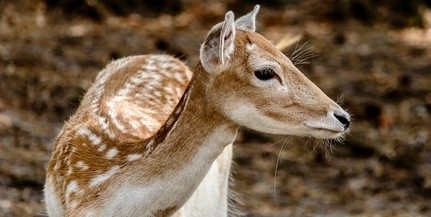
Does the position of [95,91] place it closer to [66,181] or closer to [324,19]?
[66,181]

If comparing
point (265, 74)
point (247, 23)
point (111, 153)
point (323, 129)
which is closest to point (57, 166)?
point (111, 153)

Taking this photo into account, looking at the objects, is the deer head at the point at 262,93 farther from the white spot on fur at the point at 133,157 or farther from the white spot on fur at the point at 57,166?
the white spot on fur at the point at 57,166

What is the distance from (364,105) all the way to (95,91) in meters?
4.74

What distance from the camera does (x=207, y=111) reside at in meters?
Result: 5.62

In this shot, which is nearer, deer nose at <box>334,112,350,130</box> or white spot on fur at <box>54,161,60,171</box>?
deer nose at <box>334,112,350,130</box>

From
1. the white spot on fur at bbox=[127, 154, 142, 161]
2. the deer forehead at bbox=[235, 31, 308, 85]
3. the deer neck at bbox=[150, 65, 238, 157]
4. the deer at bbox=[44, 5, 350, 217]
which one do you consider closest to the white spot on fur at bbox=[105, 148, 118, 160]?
the deer at bbox=[44, 5, 350, 217]

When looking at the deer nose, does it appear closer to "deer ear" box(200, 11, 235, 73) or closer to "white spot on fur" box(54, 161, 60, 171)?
"deer ear" box(200, 11, 235, 73)

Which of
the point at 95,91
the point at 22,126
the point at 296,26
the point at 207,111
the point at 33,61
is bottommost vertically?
the point at 207,111

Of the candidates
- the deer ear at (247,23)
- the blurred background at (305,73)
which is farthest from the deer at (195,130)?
the blurred background at (305,73)

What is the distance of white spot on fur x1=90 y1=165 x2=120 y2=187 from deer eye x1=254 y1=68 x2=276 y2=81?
0.80 meters

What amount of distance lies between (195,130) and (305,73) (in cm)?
649

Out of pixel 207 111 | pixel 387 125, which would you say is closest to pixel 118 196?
pixel 207 111

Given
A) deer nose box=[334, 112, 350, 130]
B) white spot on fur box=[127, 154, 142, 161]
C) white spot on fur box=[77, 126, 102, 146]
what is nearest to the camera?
deer nose box=[334, 112, 350, 130]

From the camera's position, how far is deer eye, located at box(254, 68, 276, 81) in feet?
18.2
